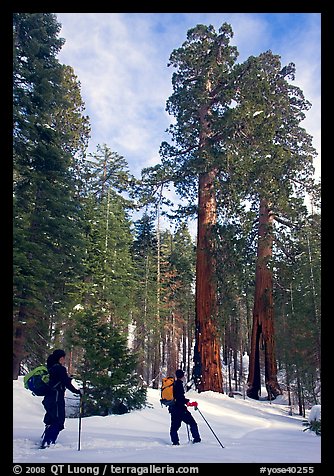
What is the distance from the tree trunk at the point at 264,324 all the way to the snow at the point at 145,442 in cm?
728

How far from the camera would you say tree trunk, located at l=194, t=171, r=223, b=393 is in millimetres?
12586

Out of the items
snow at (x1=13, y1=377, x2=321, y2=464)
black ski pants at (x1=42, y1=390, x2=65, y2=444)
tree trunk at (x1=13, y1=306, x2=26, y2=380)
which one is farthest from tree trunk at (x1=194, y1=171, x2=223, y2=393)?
black ski pants at (x1=42, y1=390, x2=65, y2=444)

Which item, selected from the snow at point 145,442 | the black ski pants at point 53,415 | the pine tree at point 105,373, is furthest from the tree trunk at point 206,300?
the black ski pants at point 53,415

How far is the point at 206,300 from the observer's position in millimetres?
13188

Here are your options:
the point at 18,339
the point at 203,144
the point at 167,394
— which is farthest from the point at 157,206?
the point at 167,394

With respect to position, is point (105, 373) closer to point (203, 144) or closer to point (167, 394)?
point (167, 394)

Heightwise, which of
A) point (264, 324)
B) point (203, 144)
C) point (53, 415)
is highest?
point (203, 144)

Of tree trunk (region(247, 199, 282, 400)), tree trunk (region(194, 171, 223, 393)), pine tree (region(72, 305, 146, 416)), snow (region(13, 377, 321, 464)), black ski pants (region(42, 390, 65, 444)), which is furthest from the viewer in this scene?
tree trunk (region(247, 199, 282, 400))

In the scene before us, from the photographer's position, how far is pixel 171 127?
49.9 feet

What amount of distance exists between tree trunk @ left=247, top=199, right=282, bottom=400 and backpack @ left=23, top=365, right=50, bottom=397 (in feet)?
41.7

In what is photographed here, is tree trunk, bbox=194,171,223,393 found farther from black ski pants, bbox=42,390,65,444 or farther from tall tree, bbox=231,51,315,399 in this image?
black ski pants, bbox=42,390,65,444

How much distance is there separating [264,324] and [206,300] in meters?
5.74

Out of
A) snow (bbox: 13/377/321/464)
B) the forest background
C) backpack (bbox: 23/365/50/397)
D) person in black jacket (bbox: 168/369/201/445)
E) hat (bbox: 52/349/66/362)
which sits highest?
the forest background
